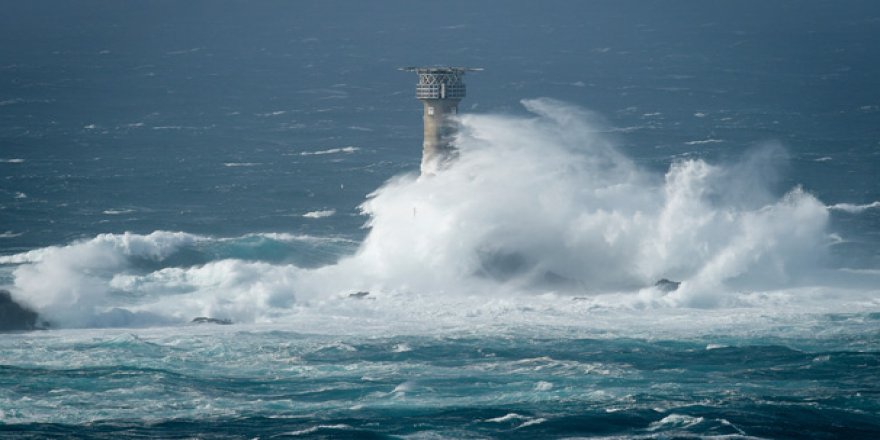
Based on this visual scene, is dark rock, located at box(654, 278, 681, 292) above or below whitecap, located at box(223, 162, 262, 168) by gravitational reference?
below

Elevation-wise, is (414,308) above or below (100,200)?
below

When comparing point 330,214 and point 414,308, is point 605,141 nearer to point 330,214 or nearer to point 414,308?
point 330,214

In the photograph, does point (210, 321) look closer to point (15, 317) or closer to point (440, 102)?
point (15, 317)

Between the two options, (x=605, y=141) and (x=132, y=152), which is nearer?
(x=605, y=141)

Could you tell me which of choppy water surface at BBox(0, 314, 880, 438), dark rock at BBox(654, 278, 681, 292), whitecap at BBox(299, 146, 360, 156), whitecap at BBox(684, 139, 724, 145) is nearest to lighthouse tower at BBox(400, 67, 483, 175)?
dark rock at BBox(654, 278, 681, 292)

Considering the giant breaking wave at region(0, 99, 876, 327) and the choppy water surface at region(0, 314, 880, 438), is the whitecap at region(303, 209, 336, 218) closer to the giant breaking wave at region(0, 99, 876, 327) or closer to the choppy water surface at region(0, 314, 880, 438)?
the giant breaking wave at region(0, 99, 876, 327)

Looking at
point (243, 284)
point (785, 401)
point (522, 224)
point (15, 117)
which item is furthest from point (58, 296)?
point (15, 117)
